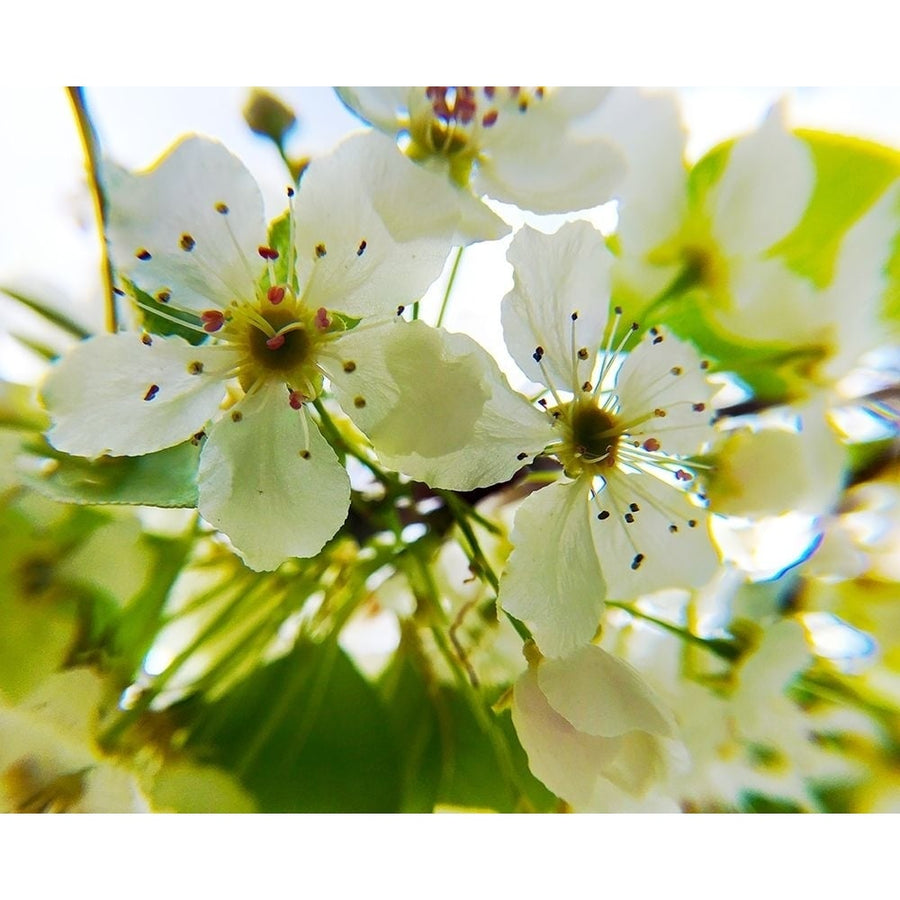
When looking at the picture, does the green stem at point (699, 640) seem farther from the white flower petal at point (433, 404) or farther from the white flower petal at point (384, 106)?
the white flower petal at point (384, 106)

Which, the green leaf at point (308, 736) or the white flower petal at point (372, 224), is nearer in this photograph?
the white flower petal at point (372, 224)

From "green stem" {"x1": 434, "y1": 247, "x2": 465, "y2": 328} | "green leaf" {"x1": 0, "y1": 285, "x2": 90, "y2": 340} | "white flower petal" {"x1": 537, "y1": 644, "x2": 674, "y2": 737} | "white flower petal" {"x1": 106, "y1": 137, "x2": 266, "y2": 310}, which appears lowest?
"white flower petal" {"x1": 537, "y1": 644, "x2": 674, "y2": 737}

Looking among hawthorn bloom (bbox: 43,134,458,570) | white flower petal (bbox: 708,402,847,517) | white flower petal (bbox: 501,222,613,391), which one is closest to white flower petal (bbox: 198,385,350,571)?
hawthorn bloom (bbox: 43,134,458,570)

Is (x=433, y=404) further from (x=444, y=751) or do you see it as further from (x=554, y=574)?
(x=444, y=751)

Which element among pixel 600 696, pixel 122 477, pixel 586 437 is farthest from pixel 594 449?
pixel 122 477

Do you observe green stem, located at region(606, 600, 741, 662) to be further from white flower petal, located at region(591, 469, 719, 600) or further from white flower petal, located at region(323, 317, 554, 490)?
white flower petal, located at region(323, 317, 554, 490)

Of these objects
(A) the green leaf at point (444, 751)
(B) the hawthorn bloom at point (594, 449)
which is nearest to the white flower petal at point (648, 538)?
(B) the hawthorn bloom at point (594, 449)
